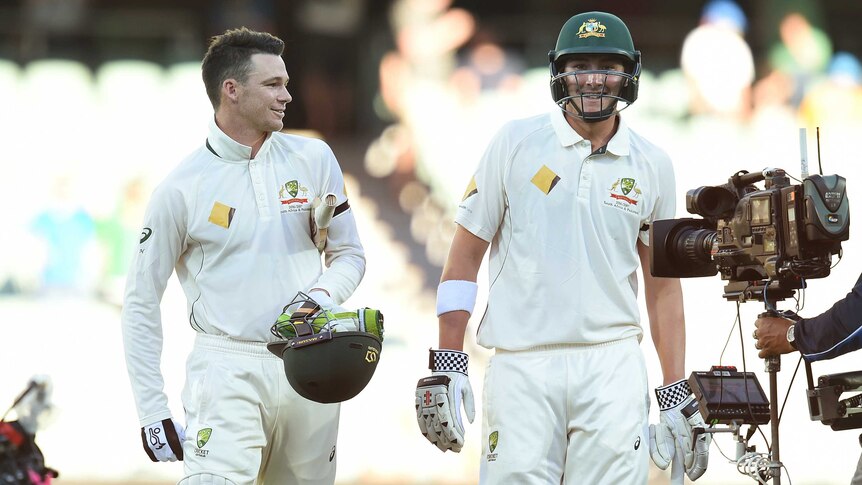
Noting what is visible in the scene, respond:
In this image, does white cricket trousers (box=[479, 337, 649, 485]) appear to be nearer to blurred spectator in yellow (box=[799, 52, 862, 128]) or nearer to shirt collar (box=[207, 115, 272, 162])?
shirt collar (box=[207, 115, 272, 162])

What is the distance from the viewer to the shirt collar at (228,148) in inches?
176

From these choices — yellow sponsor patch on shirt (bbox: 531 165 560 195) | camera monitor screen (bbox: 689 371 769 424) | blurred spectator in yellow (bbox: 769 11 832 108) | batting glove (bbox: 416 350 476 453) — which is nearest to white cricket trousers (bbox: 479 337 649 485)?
batting glove (bbox: 416 350 476 453)

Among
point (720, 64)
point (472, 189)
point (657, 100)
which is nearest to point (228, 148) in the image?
point (472, 189)

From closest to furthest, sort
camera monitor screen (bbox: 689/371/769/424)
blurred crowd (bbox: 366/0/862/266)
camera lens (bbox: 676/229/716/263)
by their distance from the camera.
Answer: camera monitor screen (bbox: 689/371/769/424) < camera lens (bbox: 676/229/716/263) < blurred crowd (bbox: 366/0/862/266)

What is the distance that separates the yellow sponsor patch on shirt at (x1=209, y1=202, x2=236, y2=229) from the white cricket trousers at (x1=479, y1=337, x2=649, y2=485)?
0.97m

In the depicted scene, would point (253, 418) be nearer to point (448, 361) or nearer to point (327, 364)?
point (327, 364)

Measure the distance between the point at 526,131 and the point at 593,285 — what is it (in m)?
0.52

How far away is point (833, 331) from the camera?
13.5 ft

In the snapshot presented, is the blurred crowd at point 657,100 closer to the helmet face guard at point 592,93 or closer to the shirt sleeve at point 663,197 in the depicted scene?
the shirt sleeve at point 663,197

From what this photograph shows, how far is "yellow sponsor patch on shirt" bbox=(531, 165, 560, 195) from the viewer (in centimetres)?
423

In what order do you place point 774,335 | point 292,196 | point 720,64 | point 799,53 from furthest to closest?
point 799,53 < point 720,64 < point 292,196 < point 774,335

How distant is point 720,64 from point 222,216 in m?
8.08

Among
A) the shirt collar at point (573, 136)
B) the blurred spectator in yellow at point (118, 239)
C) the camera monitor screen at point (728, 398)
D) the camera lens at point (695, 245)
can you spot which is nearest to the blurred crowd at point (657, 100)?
the blurred spectator in yellow at point (118, 239)

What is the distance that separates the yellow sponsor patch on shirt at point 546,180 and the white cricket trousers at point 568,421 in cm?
47
